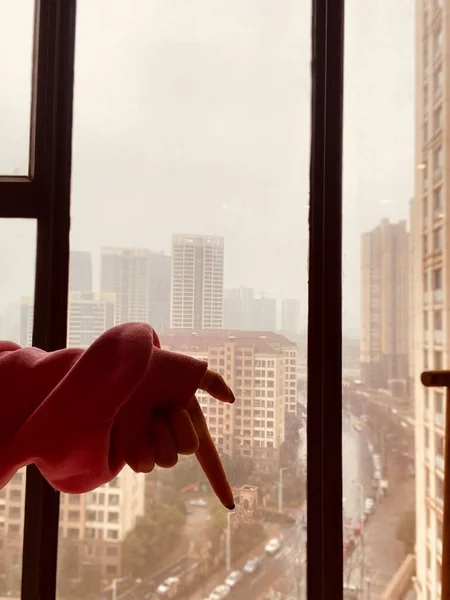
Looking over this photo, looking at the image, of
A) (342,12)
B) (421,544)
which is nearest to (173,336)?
(421,544)

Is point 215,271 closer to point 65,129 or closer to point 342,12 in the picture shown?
point 65,129

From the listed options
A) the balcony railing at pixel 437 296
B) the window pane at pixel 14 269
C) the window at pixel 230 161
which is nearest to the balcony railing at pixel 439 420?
the window at pixel 230 161

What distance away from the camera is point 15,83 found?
1102 mm

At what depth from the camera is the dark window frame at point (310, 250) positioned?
3.37ft

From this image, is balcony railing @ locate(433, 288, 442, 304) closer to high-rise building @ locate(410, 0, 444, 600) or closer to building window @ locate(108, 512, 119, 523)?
high-rise building @ locate(410, 0, 444, 600)

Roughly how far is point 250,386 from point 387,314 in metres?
0.32

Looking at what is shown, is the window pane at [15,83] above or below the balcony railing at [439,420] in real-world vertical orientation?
above

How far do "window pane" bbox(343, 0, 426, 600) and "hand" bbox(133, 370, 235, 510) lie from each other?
1.54ft

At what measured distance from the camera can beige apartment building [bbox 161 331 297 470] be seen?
1.06m

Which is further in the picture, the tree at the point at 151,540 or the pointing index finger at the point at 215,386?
the tree at the point at 151,540

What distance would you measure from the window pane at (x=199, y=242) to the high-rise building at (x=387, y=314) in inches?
5.3

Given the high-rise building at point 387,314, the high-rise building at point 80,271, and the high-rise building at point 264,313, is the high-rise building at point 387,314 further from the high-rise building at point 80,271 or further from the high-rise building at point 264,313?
the high-rise building at point 80,271

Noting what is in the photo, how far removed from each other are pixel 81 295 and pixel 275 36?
694mm

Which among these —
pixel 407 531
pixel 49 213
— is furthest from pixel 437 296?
pixel 49 213
